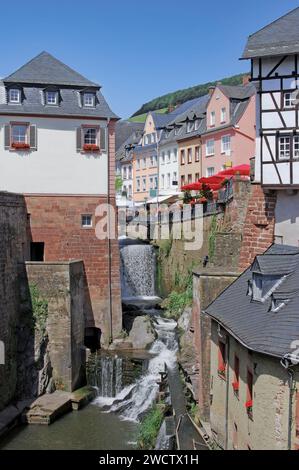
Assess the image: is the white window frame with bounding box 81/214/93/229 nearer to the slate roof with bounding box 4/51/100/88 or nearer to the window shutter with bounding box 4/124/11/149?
the window shutter with bounding box 4/124/11/149

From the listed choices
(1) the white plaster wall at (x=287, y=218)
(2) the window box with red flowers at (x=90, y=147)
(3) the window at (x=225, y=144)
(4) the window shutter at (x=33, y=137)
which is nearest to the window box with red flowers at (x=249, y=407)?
(1) the white plaster wall at (x=287, y=218)

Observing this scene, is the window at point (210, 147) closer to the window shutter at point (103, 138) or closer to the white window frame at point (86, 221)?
the window shutter at point (103, 138)

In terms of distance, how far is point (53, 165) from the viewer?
2772 cm

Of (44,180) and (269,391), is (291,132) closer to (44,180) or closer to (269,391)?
(269,391)

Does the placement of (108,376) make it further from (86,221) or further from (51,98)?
(51,98)

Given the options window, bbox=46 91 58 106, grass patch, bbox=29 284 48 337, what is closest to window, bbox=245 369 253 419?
grass patch, bbox=29 284 48 337

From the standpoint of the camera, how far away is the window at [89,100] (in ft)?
92.9

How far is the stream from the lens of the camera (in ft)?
66.9

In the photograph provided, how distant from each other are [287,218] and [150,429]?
7.81m

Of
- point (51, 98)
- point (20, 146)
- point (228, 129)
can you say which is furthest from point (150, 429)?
point (228, 129)

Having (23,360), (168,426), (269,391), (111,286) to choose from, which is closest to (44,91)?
(111,286)

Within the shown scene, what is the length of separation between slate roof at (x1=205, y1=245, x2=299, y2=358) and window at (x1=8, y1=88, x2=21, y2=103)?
14526 millimetres

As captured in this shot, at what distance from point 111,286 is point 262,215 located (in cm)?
956

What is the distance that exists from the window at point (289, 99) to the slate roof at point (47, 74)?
10808mm
